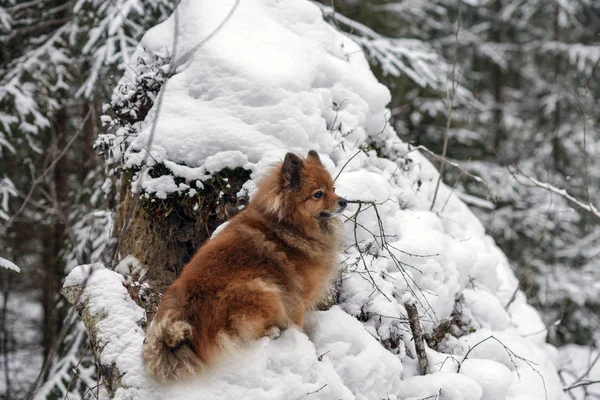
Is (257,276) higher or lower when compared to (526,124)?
higher

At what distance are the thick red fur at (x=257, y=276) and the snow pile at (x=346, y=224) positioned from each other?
178mm

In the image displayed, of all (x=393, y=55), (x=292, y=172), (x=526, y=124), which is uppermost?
(x=292, y=172)

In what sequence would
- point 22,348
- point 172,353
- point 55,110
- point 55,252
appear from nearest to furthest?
point 172,353, point 55,110, point 55,252, point 22,348

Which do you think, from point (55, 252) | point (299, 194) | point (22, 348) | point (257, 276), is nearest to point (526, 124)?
point (55, 252)

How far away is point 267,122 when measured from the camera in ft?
14.8

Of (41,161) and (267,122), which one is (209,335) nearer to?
(267,122)

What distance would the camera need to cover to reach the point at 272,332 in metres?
3.27

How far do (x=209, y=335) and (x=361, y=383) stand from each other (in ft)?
3.74

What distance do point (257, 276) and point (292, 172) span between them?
851 millimetres

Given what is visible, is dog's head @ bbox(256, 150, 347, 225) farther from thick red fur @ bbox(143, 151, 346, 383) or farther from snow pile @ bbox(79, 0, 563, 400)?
snow pile @ bbox(79, 0, 563, 400)

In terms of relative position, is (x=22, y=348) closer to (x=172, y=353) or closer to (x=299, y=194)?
(x=172, y=353)

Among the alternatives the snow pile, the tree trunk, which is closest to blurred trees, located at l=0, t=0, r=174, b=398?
the tree trunk

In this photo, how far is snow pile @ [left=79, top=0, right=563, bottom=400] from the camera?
3.36 m

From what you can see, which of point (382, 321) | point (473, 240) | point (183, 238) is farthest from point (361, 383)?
point (473, 240)
